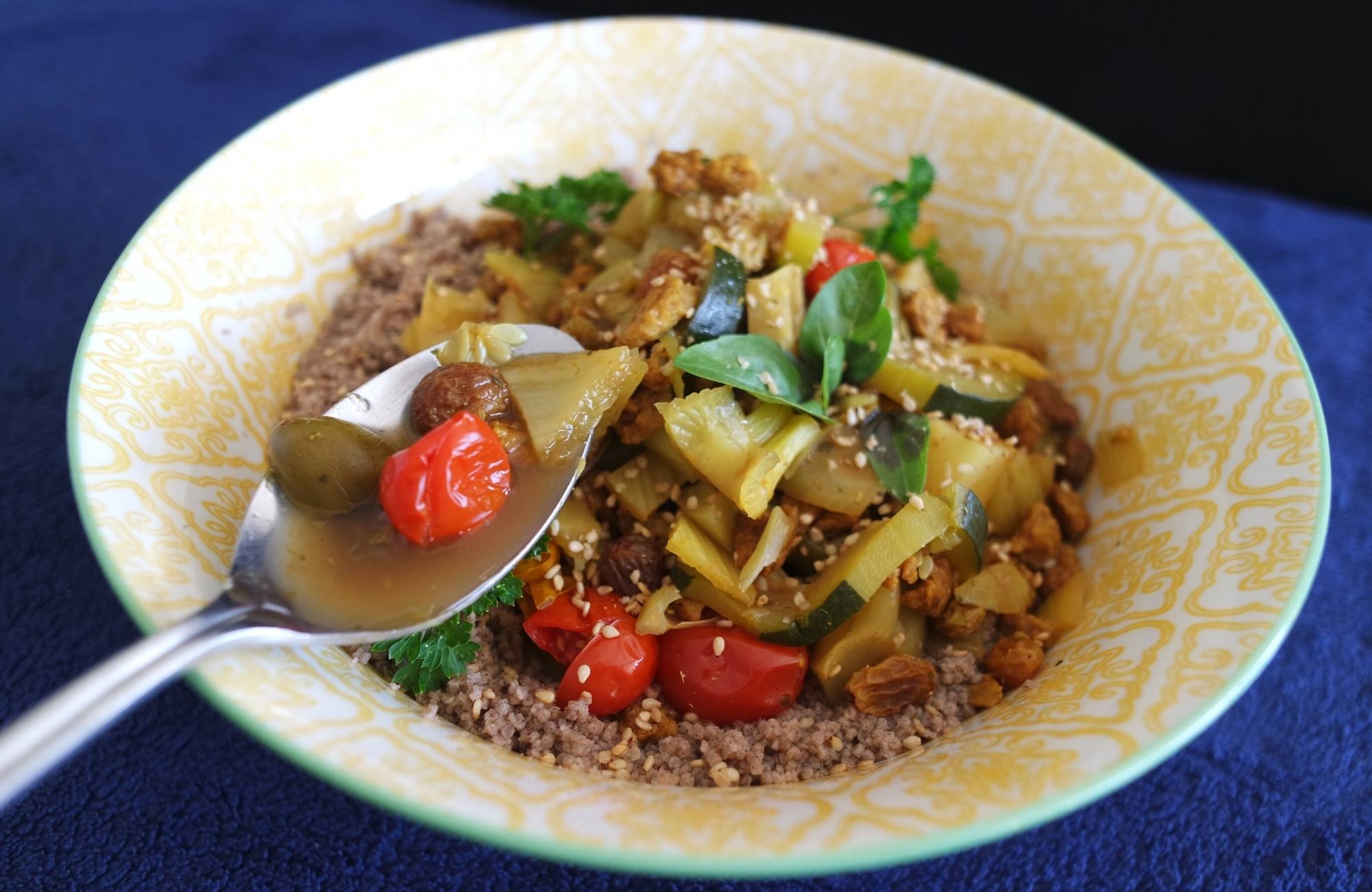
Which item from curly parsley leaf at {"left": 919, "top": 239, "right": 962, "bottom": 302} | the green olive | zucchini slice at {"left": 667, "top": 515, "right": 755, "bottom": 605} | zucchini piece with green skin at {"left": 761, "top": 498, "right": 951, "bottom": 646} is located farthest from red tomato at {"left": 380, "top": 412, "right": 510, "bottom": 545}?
curly parsley leaf at {"left": 919, "top": 239, "right": 962, "bottom": 302}

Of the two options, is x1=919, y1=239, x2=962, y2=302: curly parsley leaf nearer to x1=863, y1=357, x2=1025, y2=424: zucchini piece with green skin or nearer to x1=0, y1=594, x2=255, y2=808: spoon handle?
x1=863, y1=357, x2=1025, y2=424: zucchini piece with green skin

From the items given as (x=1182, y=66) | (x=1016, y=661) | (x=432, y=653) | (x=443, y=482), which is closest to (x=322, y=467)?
(x=443, y=482)

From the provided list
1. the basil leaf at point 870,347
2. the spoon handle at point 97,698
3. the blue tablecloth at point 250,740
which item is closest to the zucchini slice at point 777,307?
the basil leaf at point 870,347

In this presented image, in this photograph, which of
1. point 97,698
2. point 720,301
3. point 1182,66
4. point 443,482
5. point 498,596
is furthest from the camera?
point 1182,66

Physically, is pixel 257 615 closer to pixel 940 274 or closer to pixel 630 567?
pixel 630 567

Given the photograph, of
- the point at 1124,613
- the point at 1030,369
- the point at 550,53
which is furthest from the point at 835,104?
the point at 1124,613
